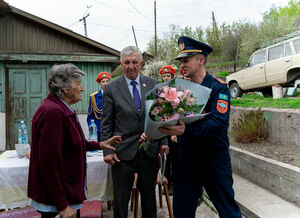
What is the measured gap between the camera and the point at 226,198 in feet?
7.20

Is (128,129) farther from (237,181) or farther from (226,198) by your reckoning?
(237,181)

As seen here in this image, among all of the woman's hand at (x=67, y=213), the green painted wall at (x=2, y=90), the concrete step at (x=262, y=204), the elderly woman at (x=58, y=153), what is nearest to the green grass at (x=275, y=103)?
the concrete step at (x=262, y=204)

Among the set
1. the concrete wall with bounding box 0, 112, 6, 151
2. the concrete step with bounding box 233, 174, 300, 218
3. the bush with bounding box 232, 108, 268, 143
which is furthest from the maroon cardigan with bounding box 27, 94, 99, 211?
the concrete wall with bounding box 0, 112, 6, 151

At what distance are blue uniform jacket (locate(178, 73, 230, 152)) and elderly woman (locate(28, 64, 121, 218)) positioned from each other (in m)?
0.91

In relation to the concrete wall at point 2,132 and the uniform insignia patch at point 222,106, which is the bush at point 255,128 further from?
the concrete wall at point 2,132

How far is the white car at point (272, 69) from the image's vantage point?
360 inches

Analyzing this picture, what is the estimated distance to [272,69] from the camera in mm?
9836

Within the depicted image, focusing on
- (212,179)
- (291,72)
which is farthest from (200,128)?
(291,72)

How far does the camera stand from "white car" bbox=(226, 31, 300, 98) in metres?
9.15

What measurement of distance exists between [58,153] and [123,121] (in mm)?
960

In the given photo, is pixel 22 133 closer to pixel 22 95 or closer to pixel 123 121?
pixel 123 121

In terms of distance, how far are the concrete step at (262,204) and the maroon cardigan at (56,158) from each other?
266cm

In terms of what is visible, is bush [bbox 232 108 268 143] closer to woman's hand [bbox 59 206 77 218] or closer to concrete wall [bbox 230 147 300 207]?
concrete wall [bbox 230 147 300 207]

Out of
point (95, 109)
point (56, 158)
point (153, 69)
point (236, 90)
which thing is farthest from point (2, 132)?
point (153, 69)
